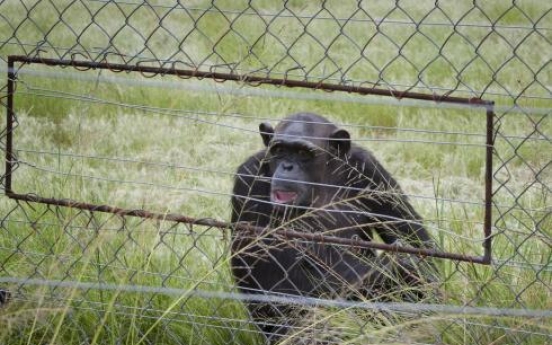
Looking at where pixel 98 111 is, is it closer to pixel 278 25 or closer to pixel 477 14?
pixel 278 25

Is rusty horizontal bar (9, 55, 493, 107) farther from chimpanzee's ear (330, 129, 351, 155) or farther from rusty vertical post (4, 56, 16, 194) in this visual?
chimpanzee's ear (330, 129, 351, 155)

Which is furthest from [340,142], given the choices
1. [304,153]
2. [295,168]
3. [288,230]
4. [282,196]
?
[288,230]

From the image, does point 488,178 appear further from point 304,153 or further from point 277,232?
point 304,153

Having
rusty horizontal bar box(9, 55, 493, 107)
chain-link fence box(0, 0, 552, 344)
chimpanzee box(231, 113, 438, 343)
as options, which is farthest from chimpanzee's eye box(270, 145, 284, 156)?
rusty horizontal bar box(9, 55, 493, 107)

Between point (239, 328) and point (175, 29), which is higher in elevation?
point (175, 29)

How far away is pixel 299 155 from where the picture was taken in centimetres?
523

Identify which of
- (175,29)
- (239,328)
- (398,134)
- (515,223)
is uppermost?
(175,29)

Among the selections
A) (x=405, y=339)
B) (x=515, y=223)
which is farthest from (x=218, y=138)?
(x=405, y=339)

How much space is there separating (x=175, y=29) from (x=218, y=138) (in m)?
2.84

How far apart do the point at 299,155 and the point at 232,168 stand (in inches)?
93.0

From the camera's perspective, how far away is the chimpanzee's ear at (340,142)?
516 cm

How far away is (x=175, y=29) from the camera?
1069 centimetres

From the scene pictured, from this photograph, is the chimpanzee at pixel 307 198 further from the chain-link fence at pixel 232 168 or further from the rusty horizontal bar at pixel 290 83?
the rusty horizontal bar at pixel 290 83

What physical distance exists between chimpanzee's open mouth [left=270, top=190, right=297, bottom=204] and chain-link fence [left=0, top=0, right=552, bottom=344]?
182 millimetres
